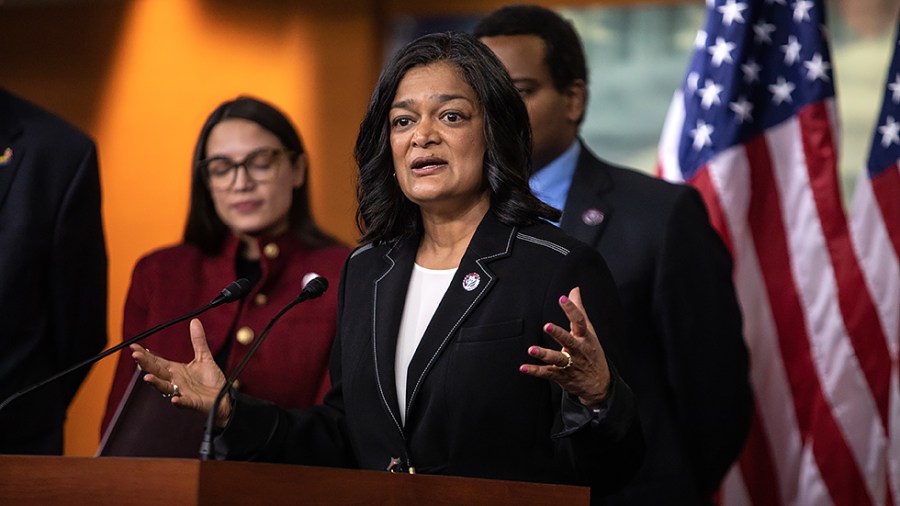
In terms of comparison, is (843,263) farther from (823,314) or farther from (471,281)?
(471,281)

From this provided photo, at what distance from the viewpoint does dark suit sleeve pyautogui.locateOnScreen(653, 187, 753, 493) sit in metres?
2.93

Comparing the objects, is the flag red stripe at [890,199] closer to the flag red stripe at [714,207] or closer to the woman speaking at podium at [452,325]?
the flag red stripe at [714,207]

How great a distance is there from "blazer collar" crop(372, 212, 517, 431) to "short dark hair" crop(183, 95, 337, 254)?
1064mm

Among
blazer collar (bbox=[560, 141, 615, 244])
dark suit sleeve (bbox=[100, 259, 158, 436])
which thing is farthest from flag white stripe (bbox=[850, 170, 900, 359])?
dark suit sleeve (bbox=[100, 259, 158, 436])

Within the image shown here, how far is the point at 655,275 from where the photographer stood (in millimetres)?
2938

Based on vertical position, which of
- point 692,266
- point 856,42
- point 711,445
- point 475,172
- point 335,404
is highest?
point 856,42

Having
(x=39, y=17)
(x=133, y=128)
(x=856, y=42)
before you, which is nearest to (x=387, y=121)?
(x=856, y=42)

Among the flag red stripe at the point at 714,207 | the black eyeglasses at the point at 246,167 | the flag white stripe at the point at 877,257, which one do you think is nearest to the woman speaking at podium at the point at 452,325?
the black eyeglasses at the point at 246,167

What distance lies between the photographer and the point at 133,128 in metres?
5.79

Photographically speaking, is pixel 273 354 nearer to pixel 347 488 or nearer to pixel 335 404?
pixel 335 404

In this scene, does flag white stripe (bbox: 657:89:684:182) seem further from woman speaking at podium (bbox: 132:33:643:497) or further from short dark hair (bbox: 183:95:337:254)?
woman speaking at podium (bbox: 132:33:643:497)

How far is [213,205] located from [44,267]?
1.50 feet

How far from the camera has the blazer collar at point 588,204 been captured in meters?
3.00

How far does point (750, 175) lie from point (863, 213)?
341 mm
